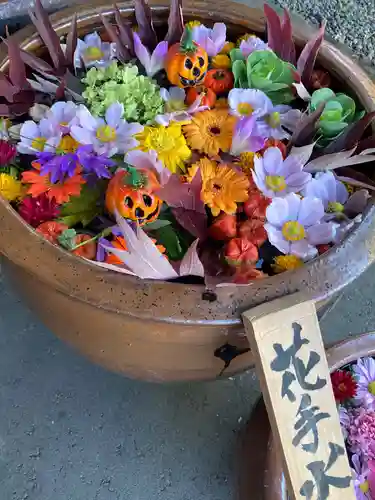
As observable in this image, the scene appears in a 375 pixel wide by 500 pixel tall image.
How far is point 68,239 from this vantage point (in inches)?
28.6

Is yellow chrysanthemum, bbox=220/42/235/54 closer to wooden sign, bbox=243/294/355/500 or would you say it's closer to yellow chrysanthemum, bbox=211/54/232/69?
yellow chrysanthemum, bbox=211/54/232/69

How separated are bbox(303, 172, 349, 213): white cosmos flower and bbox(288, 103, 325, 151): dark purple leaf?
0.06 metres

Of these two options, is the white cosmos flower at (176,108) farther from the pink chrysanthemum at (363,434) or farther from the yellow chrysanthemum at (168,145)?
the pink chrysanthemum at (363,434)

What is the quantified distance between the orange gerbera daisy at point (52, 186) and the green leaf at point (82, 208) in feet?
0.04

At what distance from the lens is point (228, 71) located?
91 centimetres

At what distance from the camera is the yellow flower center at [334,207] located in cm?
78

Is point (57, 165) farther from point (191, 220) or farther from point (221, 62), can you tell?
point (221, 62)

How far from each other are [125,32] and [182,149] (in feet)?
0.70

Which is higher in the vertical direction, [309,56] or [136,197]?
[309,56]

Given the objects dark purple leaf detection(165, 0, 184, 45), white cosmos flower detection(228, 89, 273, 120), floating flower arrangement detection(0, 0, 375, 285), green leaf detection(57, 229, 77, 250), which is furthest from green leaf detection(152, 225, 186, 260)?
dark purple leaf detection(165, 0, 184, 45)

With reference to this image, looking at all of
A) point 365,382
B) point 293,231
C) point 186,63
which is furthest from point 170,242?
point 365,382

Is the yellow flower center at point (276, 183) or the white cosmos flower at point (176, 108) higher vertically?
the yellow flower center at point (276, 183)

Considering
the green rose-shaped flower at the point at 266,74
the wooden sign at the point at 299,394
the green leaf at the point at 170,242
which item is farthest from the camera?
the green rose-shaped flower at the point at 266,74

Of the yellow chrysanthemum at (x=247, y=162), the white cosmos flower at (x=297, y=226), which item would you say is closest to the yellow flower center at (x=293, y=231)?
the white cosmos flower at (x=297, y=226)
